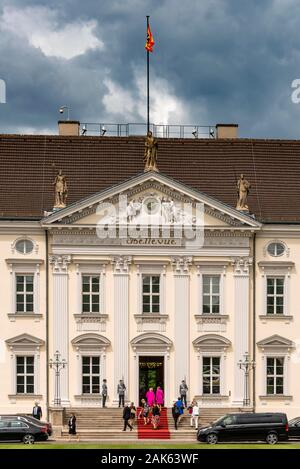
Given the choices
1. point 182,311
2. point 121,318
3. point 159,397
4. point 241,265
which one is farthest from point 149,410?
point 241,265

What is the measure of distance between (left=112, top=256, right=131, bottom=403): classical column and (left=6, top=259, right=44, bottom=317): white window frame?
3863mm

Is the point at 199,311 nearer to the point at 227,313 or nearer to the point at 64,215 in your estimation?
the point at 227,313

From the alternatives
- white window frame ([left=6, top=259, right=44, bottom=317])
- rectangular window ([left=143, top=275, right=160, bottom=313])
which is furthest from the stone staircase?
white window frame ([left=6, top=259, right=44, bottom=317])

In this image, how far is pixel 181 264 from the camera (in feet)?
170

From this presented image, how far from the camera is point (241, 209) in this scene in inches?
2044

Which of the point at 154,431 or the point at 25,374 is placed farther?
the point at 25,374

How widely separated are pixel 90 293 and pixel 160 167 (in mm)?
A: 8890

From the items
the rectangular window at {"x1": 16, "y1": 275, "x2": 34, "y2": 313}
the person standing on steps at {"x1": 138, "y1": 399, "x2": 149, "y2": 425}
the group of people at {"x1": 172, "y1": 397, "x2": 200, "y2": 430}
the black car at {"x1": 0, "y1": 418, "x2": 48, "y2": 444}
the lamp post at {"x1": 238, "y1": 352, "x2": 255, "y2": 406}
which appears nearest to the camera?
the black car at {"x1": 0, "y1": 418, "x2": 48, "y2": 444}

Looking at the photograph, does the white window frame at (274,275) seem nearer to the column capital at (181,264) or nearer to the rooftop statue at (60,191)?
the column capital at (181,264)

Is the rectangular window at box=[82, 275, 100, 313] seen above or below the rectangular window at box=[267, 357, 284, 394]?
above

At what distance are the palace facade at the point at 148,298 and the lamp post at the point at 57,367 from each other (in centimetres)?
19

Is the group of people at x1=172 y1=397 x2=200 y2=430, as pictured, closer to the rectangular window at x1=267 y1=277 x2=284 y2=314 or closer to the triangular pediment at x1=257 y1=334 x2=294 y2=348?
the triangular pediment at x1=257 y1=334 x2=294 y2=348

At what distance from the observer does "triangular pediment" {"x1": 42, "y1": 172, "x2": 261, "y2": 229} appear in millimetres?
50688

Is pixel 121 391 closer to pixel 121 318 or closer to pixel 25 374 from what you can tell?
pixel 121 318
